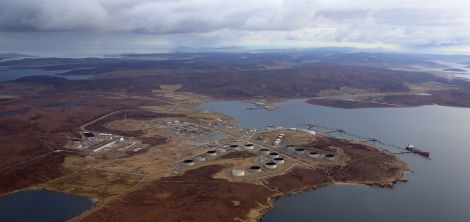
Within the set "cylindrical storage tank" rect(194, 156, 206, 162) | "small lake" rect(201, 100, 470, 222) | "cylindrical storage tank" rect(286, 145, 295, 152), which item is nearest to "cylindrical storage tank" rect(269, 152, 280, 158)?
"cylindrical storage tank" rect(286, 145, 295, 152)

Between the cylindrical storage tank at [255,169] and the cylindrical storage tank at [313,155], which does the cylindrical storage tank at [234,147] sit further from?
the cylindrical storage tank at [313,155]

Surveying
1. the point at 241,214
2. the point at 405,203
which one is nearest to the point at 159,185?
the point at 241,214

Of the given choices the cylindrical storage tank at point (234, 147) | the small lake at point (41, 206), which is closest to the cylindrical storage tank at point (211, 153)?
the cylindrical storage tank at point (234, 147)

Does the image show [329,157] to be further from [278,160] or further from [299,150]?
[278,160]

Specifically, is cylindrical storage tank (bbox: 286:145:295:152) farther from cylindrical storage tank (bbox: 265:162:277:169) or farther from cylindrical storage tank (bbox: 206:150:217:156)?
cylindrical storage tank (bbox: 206:150:217:156)

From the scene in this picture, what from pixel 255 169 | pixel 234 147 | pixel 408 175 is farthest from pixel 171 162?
pixel 408 175

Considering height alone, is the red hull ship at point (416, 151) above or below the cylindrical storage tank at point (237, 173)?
below

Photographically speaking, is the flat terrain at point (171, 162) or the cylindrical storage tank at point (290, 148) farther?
the cylindrical storage tank at point (290, 148)
